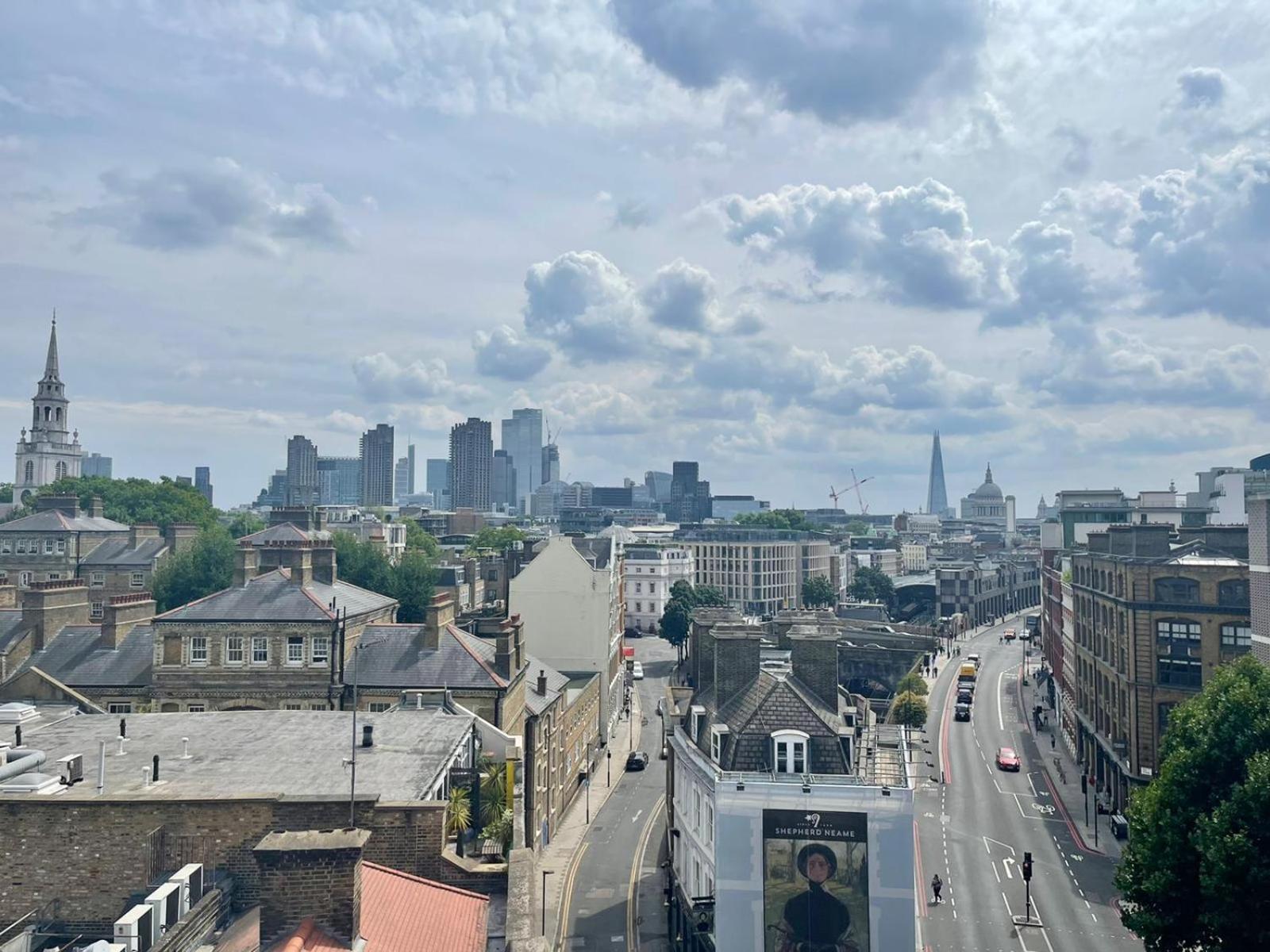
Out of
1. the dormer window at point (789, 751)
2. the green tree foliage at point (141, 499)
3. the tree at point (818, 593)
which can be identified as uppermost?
the green tree foliage at point (141, 499)

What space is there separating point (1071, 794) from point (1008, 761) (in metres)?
7.01

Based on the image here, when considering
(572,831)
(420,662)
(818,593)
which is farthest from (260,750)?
(818,593)

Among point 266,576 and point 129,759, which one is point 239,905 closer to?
point 129,759

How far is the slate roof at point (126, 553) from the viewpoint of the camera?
120m

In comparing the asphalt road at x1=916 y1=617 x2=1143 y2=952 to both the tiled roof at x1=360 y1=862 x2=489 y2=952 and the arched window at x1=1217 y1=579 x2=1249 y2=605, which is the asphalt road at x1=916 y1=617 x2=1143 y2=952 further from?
the tiled roof at x1=360 y1=862 x2=489 y2=952

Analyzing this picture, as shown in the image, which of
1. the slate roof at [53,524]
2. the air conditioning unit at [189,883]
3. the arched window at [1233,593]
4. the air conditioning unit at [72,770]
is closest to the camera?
the air conditioning unit at [189,883]

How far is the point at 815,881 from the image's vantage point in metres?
43.1

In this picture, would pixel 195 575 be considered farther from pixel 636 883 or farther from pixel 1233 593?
pixel 1233 593

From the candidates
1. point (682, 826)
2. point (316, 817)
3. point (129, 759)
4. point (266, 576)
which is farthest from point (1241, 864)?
point (266, 576)

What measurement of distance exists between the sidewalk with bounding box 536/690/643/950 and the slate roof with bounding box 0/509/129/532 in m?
75.2

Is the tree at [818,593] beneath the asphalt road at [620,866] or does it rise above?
above

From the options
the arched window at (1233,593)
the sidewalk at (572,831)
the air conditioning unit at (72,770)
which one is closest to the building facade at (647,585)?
the sidewalk at (572,831)

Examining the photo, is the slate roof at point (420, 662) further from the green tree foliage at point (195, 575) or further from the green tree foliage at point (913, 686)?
the green tree foliage at point (913, 686)

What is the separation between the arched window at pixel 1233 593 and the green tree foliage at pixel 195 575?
3482 inches
